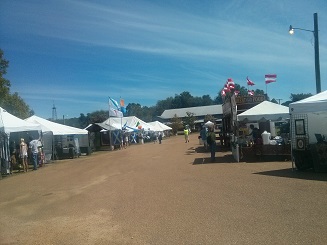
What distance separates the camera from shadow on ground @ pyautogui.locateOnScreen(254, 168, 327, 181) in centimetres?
942

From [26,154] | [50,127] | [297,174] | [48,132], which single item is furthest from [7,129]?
[297,174]

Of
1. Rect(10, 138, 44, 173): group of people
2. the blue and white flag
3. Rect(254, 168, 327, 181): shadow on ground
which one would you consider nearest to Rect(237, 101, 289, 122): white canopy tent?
Rect(254, 168, 327, 181): shadow on ground

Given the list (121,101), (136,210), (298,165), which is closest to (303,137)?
(298,165)

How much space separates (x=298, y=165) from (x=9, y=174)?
1424 cm

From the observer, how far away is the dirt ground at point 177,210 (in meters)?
5.14

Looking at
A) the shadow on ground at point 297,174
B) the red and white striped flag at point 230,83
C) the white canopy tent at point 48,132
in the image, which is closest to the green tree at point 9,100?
the white canopy tent at point 48,132

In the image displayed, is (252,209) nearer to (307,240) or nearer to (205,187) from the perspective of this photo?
(307,240)

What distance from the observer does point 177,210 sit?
664 centimetres

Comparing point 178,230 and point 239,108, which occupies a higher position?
point 239,108

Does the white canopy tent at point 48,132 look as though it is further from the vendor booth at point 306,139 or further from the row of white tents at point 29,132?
the vendor booth at point 306,139

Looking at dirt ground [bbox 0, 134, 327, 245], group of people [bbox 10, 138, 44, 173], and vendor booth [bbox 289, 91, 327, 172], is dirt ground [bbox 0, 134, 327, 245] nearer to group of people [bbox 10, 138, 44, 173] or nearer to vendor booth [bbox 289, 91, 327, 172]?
vendor booth [bbox 289, 91, 327, 172]

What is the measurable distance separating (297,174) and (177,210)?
5288mm

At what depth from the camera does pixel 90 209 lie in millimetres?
7426

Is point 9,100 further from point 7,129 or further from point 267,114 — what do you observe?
point 267,114
